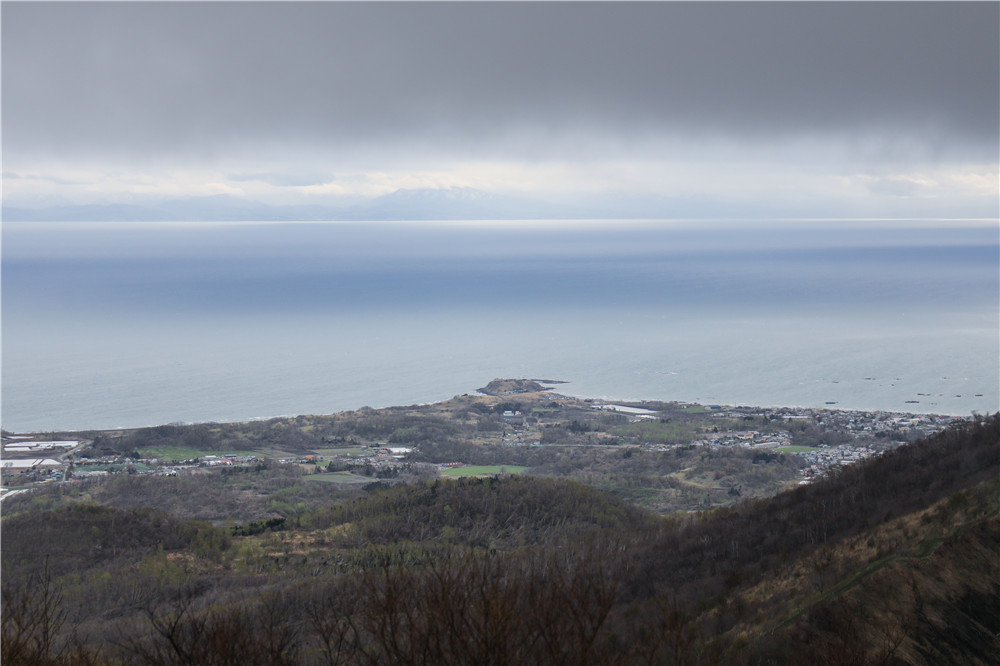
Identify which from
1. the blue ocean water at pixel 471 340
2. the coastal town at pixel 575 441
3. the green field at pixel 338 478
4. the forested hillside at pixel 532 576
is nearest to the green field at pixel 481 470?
the coastal town at pixel 575 441

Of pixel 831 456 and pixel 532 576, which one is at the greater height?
pixel 532 576

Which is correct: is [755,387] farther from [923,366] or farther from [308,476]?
[308,476]

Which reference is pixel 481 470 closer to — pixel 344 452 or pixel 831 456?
pixel 344 452

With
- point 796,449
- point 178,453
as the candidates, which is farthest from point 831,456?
point 178,453

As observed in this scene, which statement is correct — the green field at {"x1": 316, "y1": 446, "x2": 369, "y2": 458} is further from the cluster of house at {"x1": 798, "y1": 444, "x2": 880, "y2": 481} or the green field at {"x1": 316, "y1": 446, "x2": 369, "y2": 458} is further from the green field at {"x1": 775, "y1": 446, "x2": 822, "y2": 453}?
the cluster of house at {"x1": 798, "y1": 444, "x2": 880, "y2": 481}

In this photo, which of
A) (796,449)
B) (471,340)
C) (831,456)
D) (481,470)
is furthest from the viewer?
(471,340)

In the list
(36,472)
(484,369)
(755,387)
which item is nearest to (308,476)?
(36,472)
